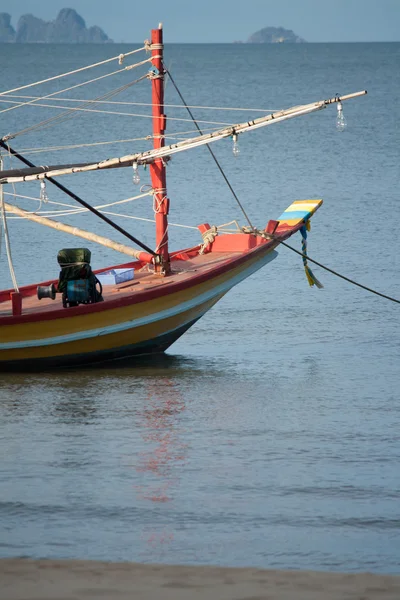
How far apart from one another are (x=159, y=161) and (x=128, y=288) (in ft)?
7.43

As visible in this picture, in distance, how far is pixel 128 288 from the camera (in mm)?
20328

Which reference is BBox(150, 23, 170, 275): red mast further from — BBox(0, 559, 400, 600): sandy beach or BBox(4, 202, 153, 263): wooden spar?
BBox(0, 559, 400, 600): sandy beach

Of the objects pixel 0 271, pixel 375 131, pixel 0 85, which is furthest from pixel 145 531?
pixel 0 85

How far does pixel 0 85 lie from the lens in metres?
129

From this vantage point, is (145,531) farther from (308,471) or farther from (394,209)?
(394,209)

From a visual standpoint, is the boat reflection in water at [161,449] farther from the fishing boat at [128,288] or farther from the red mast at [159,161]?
the red mast at [159,161]

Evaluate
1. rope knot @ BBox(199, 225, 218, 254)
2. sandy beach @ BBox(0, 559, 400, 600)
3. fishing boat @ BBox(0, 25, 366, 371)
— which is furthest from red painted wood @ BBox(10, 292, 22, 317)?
sandy beach @ BBox(0, 559, 400, 600)

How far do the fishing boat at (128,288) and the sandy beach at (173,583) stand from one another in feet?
28.0

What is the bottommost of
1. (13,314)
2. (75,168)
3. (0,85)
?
(13,314)

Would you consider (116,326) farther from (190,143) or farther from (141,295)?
(190,143)

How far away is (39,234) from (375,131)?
149 ft

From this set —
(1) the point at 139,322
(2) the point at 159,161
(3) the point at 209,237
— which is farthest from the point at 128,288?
(3) the point at 209,237

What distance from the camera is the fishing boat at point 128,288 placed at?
18.9m

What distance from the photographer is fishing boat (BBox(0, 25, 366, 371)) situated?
18.9 m
